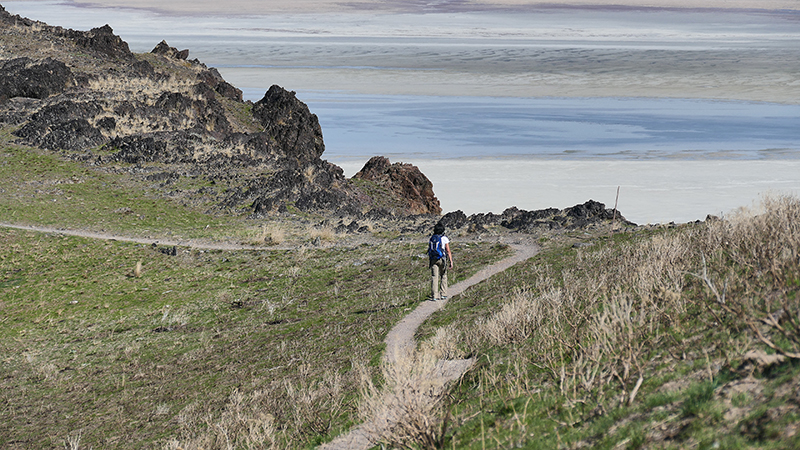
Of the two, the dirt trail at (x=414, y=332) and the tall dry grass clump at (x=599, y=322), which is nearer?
the tall dry grass clump at (x=599, y=322)

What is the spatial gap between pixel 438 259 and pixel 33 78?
35.8 m

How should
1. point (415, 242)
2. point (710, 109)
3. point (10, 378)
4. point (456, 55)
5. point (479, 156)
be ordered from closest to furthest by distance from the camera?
point (10, 378)
point (415, 242)
point (479, 156)
point (710, 109)
point (456, 55)

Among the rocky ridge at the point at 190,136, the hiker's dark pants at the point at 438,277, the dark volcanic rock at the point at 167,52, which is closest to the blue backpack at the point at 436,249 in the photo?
the hiker's dark pants at the point at 438,277

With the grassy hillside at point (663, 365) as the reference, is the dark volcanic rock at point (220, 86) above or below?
above

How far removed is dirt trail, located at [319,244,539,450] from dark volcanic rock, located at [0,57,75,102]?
110 feet

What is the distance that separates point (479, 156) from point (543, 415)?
6523 cm

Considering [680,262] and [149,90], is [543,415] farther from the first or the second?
[149,90]

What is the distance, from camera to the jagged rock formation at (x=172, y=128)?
33.2 meters

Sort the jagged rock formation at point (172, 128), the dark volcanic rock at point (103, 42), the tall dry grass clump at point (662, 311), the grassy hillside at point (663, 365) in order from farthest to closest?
1. the dark volcanic rock at point (103, 42)
2. the jagged rock formation at point (172, 128)
3. the tall dry grass clump at point (662, 311)
4. the grassy hillside at point (663, 365)

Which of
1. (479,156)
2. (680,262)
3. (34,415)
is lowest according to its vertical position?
(34,415)

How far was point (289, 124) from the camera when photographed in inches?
1901

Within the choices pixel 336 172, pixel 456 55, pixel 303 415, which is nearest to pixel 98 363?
pixel 303 415

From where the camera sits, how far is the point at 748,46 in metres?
171

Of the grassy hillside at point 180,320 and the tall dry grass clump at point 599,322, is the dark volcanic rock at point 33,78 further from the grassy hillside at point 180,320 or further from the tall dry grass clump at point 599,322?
the tall dry grass clump at point 599,322
